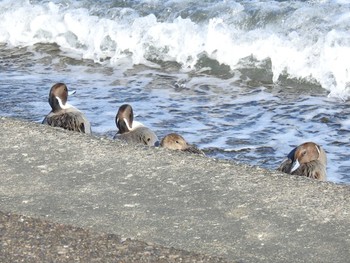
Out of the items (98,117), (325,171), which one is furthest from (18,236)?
(98,117)

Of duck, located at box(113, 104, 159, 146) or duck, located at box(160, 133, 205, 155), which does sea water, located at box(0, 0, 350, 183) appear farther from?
duck, located at box(160, 133, 205, 155)

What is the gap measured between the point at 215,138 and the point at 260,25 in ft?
14.7

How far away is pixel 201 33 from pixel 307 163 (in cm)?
598

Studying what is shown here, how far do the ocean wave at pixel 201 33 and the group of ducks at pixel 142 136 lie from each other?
108 inches

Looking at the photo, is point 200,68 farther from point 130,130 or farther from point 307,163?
point 307,163

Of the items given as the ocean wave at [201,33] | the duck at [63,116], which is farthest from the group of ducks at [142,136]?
the ocean wave at [201,33]

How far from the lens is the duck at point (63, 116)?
8.67m

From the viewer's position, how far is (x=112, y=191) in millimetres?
5301

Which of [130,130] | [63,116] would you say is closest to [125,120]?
[130,130]

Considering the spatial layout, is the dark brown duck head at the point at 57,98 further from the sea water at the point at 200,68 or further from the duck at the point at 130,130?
the duck at the point at 130,130

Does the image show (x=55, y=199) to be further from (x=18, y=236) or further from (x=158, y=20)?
(x=158, y=20)

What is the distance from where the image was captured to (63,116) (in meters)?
8.80

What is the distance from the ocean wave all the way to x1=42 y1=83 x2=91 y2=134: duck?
2906 millimetres

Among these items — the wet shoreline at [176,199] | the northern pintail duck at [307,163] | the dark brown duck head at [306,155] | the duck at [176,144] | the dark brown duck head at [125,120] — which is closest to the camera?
the wet shoreline at [176,199]
